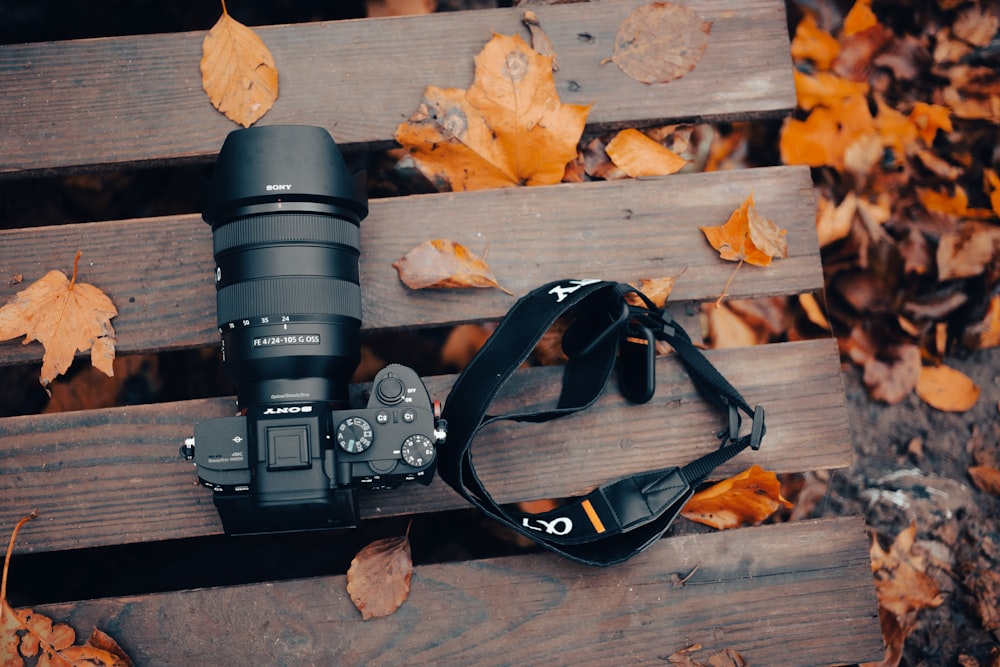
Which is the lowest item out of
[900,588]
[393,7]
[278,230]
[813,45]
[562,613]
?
[900,588]

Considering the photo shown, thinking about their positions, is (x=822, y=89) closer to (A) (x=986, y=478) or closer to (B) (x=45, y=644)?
(A) (x=986, y=478)

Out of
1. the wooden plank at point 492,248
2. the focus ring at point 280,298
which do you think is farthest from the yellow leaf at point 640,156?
the focus ring at point 280,298

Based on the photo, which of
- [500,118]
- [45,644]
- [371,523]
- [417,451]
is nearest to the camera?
[417,451]

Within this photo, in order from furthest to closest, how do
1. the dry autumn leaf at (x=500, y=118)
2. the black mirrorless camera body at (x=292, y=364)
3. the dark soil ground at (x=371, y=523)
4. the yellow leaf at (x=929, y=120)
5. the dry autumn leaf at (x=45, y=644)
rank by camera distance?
the yellow leaf at (x=929, y=120)
the dark soil ground at (x=371, y=523)
the dry autumn leaf at (x=500, y=118)
the dry autumn leaf at (x=45, y=644)
the black mirrorless camera body at (x=292, y=364)

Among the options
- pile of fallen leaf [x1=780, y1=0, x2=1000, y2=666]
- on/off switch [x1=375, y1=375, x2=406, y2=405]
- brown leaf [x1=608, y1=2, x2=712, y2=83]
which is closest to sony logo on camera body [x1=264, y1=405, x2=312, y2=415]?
on/off switch [x1=375, y1=375, x2=406, y2=405]

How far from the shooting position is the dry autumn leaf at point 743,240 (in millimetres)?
1246

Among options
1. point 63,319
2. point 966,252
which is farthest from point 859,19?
point 63,319

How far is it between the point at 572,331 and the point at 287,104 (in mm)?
638

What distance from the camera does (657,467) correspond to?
1227mm

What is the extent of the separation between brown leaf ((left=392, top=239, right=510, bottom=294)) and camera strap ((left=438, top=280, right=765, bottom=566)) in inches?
3.4

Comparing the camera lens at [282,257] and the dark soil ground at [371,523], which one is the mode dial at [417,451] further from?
the dark soil ground at [371,523]

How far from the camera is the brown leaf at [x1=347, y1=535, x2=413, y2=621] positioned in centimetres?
116

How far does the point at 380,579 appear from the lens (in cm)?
117

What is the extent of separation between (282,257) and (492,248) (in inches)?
14.7
